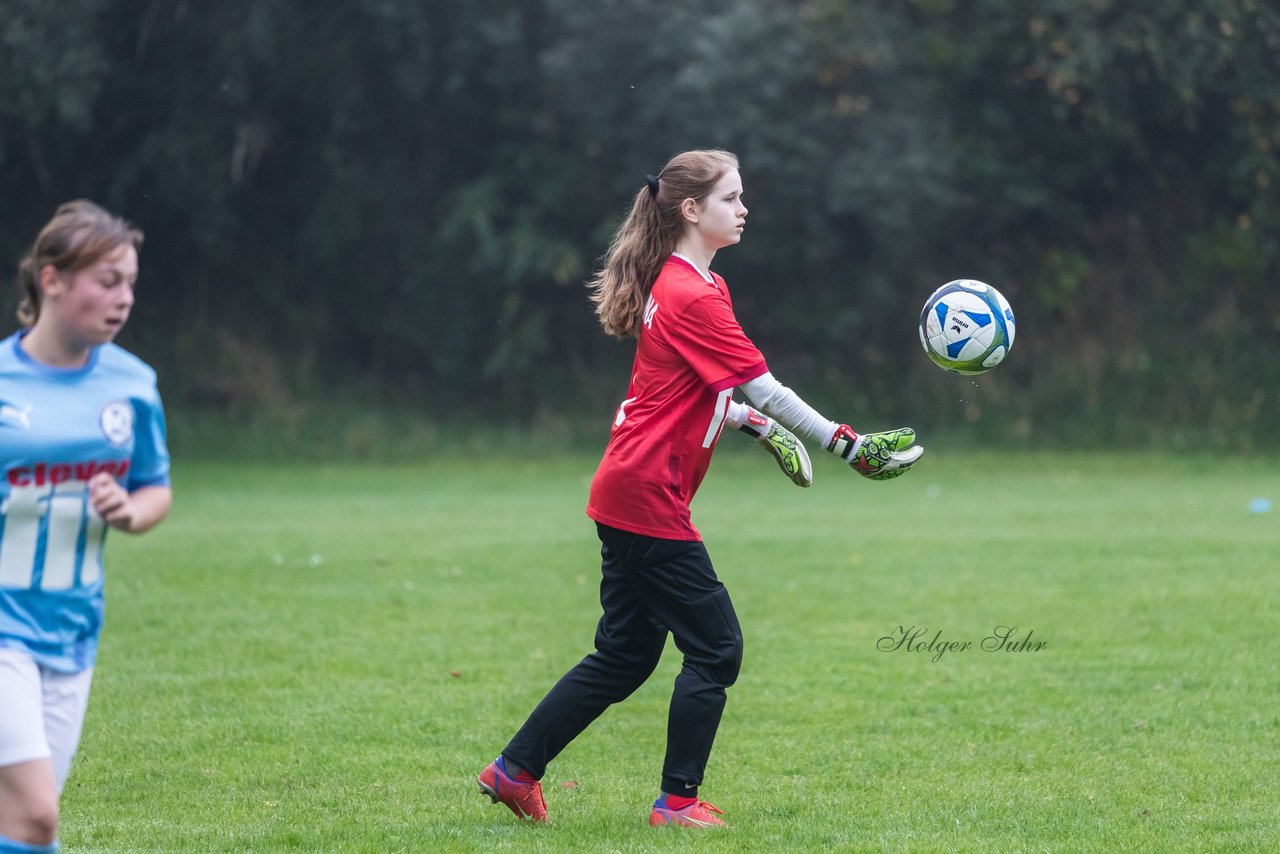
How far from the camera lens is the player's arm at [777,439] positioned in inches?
199

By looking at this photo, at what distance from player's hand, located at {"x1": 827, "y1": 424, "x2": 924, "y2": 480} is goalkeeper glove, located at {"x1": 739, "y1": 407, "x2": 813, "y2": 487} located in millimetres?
333

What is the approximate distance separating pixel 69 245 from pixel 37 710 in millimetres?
1056

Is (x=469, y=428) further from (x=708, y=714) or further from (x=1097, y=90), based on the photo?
(x=708, y=714)

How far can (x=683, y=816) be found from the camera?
491cm

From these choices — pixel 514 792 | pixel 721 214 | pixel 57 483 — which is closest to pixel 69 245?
pixel 57 483

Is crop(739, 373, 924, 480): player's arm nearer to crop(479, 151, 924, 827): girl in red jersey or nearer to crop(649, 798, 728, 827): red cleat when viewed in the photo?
crop(479, 151, 924, 827): girl in red jersey

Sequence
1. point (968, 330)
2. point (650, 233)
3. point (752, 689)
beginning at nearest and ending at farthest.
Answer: point (650, 233) < point (968, 330) < point (752, 689)

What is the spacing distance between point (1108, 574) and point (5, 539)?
8.45m

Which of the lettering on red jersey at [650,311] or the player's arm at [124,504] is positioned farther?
the lettering on red jersey at [650,311]

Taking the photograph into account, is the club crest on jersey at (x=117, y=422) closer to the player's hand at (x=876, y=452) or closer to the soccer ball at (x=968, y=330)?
the player's hand at (x=876, y=452)

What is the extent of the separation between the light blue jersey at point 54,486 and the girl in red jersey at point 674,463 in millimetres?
1673

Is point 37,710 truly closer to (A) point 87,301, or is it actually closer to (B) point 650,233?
(A) point 87,301
